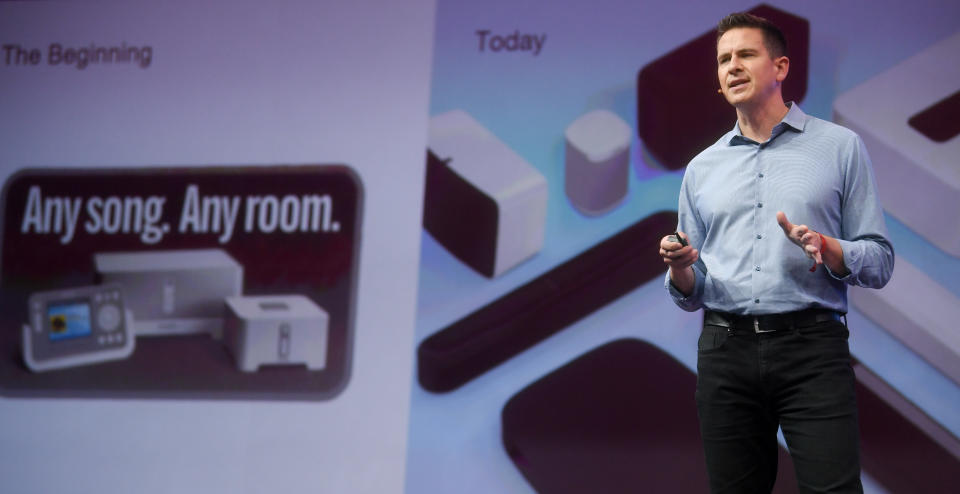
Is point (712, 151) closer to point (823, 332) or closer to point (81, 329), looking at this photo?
point (823, 332)

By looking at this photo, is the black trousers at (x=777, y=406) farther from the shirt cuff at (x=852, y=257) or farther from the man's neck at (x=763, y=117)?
the man's neck at (x=763, y=117)

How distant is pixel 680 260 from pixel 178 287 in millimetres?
1900

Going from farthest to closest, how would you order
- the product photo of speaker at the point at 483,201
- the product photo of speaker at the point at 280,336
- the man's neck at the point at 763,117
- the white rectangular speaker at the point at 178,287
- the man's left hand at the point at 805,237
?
the white rectangular speaker at the point at 178,287 < the product photo of speaker at the point at 280,336 < the product photo of speaker at the point at 483,201 < the man's neck at the point at 763,117 < the man's left hand at the point at 805,237

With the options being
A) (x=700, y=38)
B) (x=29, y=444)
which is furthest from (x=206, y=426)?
(x=700, y=38)

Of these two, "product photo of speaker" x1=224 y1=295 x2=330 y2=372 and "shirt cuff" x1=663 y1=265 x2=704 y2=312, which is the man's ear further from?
"product photo of speaker" x1=224 y1=295 x2=330 y2=372

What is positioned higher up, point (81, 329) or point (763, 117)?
point (763, 117)

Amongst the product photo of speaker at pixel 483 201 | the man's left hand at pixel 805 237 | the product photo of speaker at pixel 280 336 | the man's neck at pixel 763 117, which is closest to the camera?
the man's left hand at pixel 805 237

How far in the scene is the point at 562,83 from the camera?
8.57 ft

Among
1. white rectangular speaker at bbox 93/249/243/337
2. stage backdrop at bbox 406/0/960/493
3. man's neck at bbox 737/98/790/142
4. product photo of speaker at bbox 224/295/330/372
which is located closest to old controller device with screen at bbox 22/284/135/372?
white rectangular speaker at bbox 93/249/243/337

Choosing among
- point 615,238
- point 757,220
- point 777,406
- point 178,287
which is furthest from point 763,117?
point 178,287

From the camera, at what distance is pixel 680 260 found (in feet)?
4.16

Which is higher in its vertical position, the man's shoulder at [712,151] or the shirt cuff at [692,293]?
the man's shoulder at [712,151]

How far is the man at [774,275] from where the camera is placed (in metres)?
1.23


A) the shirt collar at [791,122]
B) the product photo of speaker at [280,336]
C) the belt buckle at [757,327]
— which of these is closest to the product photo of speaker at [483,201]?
the product photo of speaker at [280,336]
